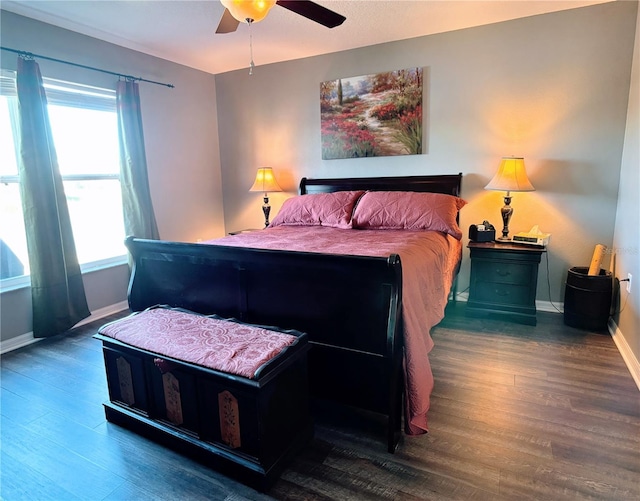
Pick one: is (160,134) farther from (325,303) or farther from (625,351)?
(625,351)

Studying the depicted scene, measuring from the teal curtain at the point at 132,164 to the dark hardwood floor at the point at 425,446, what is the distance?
1.61 metres

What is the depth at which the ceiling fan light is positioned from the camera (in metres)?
1.80

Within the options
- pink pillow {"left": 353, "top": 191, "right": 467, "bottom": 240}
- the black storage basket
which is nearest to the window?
pink pillow {"left": 353, "top": 191, "right": 467, "bottom": 240}

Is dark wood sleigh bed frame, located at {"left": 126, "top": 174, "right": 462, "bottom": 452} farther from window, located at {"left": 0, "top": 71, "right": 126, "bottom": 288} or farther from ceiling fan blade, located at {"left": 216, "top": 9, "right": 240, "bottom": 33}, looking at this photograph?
window, located at {"left": 0, "top": 71, "right": 126, "bottom": 288}

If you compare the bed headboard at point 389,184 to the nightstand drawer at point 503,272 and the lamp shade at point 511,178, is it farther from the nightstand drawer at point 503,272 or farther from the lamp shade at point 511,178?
the nightstand drawer at point 503,272

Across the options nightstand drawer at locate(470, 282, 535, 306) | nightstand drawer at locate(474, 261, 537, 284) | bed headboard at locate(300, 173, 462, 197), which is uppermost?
bed headboard at locate(300, 173, 462, 197)

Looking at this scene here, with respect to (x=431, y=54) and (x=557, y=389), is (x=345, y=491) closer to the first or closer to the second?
(x=557, y=389)

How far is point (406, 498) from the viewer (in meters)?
1.50

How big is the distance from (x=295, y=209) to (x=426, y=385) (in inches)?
91.5

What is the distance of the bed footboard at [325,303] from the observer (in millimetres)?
1699

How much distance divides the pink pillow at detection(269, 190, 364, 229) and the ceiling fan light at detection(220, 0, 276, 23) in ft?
6.15

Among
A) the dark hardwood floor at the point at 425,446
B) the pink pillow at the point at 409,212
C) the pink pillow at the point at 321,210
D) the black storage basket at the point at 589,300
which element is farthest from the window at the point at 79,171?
the black storage basket at the point at 589,300

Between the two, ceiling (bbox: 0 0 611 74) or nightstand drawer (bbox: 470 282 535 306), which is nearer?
ceiling (bbox: 0 0 611 74)

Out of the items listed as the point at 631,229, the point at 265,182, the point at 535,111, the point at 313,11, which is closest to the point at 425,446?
the point at 631,229
